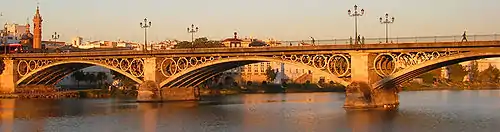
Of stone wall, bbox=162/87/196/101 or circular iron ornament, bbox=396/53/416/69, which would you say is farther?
stone wall, bbox=162/87/196/101

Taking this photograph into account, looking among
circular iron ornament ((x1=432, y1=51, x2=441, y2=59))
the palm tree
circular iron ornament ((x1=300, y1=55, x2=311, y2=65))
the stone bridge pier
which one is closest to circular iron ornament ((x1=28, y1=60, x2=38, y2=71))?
the stone bridge pier

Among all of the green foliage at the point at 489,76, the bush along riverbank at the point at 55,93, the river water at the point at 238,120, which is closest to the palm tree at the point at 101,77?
the bush along riverbank at the point at 55,93

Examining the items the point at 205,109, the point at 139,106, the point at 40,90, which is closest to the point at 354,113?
the point at 205,109

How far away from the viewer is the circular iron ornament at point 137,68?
86875 mm

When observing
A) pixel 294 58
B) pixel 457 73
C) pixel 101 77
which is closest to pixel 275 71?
pixel 101 77

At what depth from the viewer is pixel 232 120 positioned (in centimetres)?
6066

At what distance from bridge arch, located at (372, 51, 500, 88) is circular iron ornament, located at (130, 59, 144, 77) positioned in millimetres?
31730

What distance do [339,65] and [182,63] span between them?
2118cm

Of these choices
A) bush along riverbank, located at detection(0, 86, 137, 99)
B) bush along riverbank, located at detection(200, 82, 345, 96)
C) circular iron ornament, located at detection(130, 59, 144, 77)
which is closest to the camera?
circular iron ornament, located at detection(130, 59, 144, 77)

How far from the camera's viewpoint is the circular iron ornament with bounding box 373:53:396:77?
6669cm

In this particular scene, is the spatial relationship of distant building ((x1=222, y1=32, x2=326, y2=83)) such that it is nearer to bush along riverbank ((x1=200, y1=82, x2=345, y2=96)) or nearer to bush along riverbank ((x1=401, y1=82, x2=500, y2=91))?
bush along riverbank ((x1=200, y1=82, x2=345, y2=96))

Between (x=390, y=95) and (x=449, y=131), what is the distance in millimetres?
21496

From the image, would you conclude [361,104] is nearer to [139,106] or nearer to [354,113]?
[354,113]

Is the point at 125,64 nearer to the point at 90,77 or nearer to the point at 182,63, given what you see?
the point at 182,63
